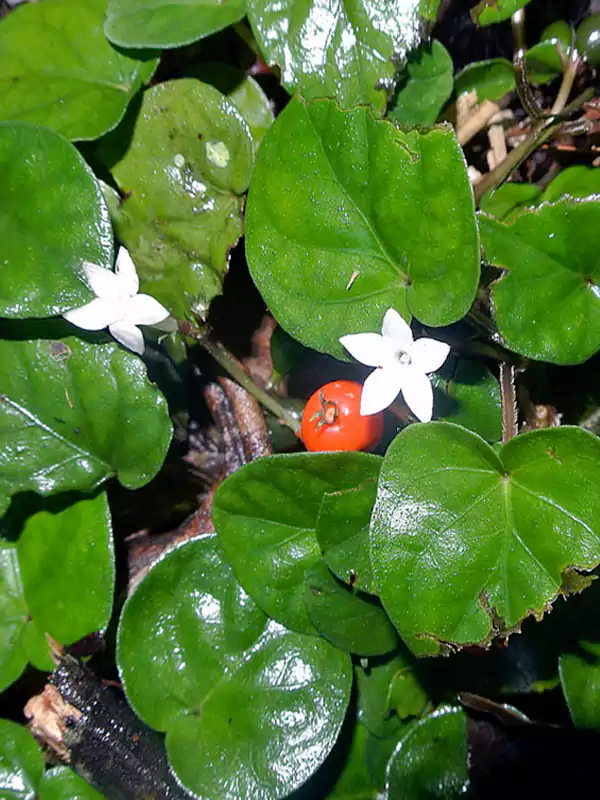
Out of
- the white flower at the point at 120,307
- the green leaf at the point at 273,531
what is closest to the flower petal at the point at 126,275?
the white flower at the point at 120,307

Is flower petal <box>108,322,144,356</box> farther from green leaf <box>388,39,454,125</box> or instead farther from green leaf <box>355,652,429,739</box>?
green leaf <box>355,652,429,739</box>

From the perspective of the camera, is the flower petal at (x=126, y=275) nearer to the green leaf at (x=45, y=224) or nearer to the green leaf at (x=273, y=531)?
the green leaf at (x=45, y=224)

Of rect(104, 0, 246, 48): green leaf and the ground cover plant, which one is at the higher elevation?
rect(104, 0, 246, 48): green leaf

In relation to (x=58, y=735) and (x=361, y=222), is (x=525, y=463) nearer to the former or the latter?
(x=361, y=222)

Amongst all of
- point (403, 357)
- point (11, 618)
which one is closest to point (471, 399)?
point (403, 357)

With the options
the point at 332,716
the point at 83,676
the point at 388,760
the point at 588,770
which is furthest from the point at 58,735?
the point at 588,770

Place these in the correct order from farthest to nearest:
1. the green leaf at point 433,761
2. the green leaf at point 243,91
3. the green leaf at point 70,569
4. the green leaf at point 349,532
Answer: the green leaf at point 243,91 → the green leaf at point 70,569 → the green leaf at point 433,761 → the green leaf at point 349,532

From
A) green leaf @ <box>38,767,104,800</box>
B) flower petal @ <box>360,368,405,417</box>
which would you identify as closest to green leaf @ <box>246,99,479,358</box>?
flower petal @ <box>360,368,405,417</box>

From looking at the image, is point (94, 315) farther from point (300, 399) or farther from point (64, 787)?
point (64, 787)
